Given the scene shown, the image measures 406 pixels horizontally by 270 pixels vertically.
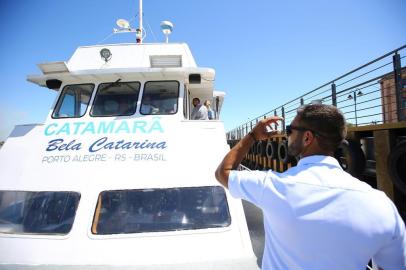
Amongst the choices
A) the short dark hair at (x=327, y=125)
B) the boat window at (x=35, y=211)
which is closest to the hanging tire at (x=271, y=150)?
the boat window at (x=35, y=211)

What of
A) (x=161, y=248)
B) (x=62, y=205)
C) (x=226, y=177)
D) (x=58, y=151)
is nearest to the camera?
(x=226, y=177)

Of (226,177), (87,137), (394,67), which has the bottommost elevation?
(226,177)

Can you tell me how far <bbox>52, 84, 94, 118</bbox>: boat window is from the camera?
4.82m

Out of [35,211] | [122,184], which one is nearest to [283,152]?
Answer: [122,184]

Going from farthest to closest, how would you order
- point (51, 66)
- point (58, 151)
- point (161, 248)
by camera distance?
1. point (51, 66)
2. point (58, 151)
3. point (161, 248)

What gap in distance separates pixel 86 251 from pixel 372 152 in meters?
4.52

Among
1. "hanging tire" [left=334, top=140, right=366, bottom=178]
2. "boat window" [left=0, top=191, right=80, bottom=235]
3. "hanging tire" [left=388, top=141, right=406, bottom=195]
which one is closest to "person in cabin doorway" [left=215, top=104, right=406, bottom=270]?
"boat window" [left=0, top=191, right=80, bottom=235]

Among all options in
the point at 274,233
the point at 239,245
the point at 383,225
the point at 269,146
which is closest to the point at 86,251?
the point at 239,245

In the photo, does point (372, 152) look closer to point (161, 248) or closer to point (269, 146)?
point (161, 248)

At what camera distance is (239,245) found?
316 cm

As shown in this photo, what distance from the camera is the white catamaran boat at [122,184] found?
3070 millimetres

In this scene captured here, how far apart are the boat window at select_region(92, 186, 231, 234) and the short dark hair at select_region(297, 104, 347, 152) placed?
88.4 inches

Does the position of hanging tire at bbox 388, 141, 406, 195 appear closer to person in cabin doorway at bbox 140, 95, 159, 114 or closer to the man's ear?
the man's ear

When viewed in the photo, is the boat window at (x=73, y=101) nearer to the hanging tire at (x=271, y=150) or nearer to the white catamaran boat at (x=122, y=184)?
the white catamaran boat at (x=122, y=184)
